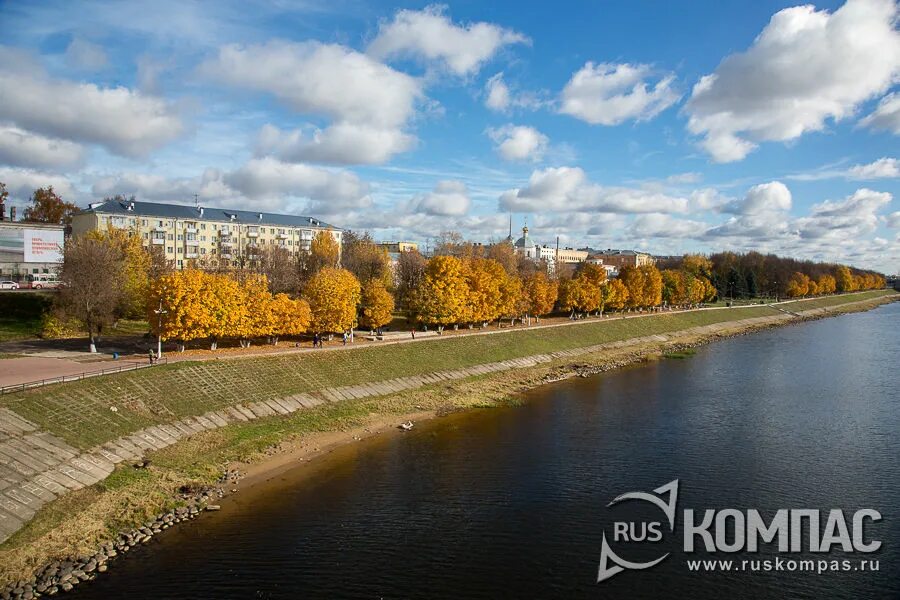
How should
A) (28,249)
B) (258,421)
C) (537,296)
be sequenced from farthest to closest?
(537,296), (28,249), (258,421)

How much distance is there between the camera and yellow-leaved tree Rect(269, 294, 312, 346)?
52125mm

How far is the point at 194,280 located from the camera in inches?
1875

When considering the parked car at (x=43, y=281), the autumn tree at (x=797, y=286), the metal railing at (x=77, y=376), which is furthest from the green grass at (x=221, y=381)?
the autumn tree at (x=797, y=286)

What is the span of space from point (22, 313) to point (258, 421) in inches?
1445

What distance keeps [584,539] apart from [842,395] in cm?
3812

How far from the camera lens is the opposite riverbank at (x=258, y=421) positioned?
23.1 m

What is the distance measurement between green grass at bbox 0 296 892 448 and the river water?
30.9ft

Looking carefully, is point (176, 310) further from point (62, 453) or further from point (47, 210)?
point (47, 210)

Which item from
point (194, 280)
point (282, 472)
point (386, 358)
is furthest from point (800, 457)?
point (194, 280)

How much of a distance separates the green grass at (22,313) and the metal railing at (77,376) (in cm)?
1915

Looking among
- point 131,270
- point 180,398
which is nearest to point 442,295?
point 131,270

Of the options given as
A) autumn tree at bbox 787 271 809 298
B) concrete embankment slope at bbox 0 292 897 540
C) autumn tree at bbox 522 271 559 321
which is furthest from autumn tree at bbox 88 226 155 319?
autumn tree at bbox 787 271 809 298

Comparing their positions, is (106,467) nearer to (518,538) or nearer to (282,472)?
(282,472)

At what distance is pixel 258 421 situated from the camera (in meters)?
37.7
